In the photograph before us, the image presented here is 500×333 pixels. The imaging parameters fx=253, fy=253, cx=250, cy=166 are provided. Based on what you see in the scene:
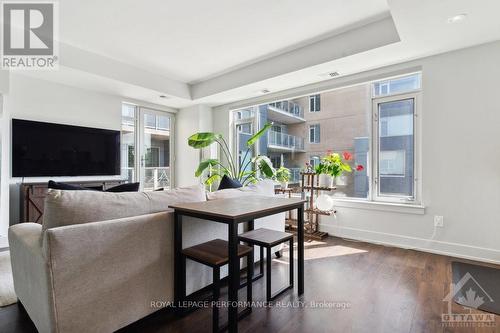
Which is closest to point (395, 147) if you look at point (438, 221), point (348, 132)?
point (348, 132)

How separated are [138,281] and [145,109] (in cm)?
420

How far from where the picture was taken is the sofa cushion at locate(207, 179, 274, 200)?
2.24m

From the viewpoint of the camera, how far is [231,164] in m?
5.15

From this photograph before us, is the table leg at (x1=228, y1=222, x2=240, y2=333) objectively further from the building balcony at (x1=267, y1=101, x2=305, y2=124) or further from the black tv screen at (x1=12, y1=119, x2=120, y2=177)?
the black tv screen at (x1=12, y1=119, x2=120, y2=177)

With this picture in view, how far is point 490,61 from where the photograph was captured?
2643 millimetres

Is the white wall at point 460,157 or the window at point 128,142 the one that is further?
the window at point 128,142

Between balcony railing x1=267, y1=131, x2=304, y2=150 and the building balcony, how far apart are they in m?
0.25

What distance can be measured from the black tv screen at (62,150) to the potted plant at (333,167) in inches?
137

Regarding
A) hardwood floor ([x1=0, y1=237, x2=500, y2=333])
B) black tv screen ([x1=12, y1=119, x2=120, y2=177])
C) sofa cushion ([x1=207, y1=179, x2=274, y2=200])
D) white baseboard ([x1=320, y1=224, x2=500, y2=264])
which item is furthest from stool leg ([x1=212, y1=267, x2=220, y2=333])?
black tv screen ([x1=12, y1=119, x2=120, y2=177])

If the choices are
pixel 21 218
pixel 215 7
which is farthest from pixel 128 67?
pixel 21 218

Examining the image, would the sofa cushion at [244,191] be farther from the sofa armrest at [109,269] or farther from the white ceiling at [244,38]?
the white ceiling at [244,38]

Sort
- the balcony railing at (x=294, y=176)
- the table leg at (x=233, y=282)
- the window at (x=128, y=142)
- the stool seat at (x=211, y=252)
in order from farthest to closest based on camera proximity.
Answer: the window at (x=128, y=142)
the balcony railing at (x=294, y=176)
the stool seat at (x=211, y=252)
the table leg at (x=233, y=282)

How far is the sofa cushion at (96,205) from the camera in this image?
137 centimetres

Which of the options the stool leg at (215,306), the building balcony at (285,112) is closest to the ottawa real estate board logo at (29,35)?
the stool leg at (215,306)
